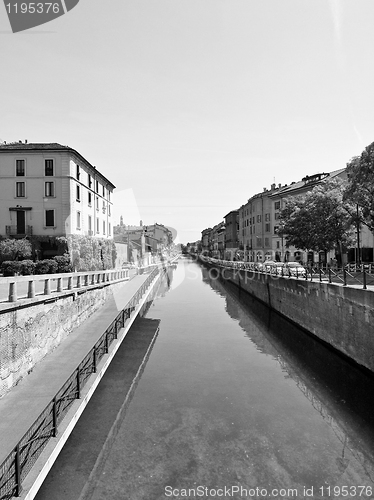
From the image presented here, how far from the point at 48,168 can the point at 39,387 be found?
3177cm

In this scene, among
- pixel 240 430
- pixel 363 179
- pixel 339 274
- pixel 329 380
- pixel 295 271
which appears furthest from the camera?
pixel 295 271

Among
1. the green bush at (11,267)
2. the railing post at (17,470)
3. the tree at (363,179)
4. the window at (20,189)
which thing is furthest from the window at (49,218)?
the railing post at (17,470)

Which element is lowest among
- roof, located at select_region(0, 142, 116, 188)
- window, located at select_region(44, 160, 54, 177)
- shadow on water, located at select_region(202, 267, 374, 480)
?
shadow on water, located at select_region(202, 267, 374, 480)

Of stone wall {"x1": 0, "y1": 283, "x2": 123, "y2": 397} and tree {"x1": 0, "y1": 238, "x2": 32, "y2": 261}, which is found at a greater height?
tree {"x1": 0, "y1": 238, "x2": 32, "y2": 261}

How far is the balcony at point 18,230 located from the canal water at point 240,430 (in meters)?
23.9

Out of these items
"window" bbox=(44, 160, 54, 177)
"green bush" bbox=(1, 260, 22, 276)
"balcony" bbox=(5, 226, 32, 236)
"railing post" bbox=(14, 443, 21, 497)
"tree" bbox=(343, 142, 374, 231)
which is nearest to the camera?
"railing post" bbox=(14, 443, 21, 497)

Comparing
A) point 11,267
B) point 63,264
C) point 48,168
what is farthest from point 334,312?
point 48,168

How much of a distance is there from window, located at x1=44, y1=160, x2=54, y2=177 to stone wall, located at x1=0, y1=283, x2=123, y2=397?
24197 mm

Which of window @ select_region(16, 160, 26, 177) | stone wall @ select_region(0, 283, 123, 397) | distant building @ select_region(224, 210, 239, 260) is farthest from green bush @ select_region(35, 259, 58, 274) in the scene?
distant building @ select_region(224, 210, 239, 260)

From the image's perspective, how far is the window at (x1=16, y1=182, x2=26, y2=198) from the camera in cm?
3644

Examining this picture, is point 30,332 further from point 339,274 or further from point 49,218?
point 49,218

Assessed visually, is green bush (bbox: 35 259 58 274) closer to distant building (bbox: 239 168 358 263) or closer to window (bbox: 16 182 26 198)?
window (bbox: 16 182 26 198)

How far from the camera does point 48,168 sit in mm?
36281

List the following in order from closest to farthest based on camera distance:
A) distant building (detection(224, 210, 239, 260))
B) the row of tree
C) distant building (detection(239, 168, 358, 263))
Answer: the row of tree, distant building (detection(239, 168, 358, 263)), distant building (detection(224, 210, 239, 260))
